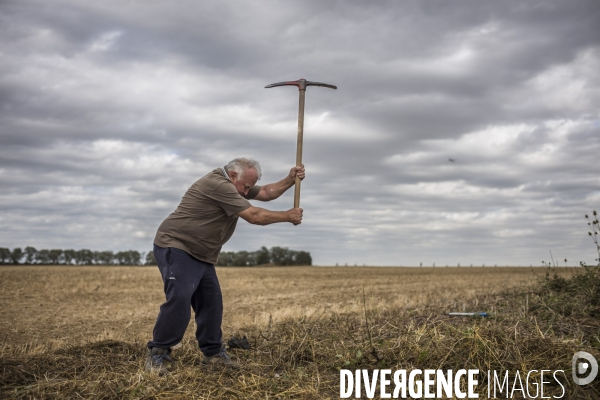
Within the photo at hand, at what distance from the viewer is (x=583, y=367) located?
449 cm

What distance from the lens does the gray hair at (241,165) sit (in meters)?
5.64

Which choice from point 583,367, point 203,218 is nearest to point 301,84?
point 203,218

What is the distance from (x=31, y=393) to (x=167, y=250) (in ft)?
5.75

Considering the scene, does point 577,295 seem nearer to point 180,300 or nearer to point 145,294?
point 180,300

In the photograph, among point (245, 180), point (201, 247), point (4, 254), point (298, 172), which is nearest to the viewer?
point (201, 247)

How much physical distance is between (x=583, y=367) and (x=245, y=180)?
3724 mm

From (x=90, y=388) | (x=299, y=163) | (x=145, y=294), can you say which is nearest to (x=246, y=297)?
(x=145, y=294)

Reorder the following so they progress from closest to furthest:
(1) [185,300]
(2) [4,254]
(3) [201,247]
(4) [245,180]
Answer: (1) [185,300] → (3) [201,247] → (4) [245,180] → (2) [4,254]

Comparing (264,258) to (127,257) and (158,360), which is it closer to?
(127,257)

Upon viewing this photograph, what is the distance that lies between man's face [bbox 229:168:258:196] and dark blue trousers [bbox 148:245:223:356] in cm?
93

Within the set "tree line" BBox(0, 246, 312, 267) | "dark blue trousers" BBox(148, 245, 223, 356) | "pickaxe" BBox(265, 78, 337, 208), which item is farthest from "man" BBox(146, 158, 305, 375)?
"tree line" BBox(0, 246, 312, 267)

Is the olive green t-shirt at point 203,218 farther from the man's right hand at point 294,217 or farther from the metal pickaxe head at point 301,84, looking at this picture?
the metal pickaxe head at point 301,84

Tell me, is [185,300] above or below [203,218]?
below

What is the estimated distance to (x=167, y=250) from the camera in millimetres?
5363
